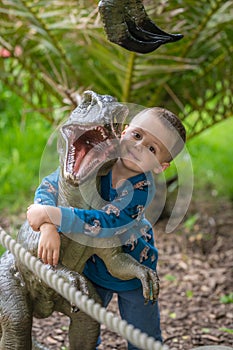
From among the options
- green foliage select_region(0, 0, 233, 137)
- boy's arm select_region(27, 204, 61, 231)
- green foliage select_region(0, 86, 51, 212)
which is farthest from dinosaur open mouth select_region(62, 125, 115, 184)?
green foliage select_region(0, 86, 51, 212)

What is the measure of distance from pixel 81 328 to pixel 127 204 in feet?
1.51

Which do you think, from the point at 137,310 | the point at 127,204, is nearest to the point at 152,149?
the point at 127,204

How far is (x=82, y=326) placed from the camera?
2223 mm

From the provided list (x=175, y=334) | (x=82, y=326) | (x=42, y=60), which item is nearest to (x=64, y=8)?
(x=42, y=60)

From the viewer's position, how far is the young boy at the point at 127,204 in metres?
1.99

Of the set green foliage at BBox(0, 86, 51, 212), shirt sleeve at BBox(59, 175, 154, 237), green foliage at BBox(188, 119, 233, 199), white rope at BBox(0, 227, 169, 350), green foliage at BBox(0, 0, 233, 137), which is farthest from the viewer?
green foliage at BBox(188, 119, 233, 199)

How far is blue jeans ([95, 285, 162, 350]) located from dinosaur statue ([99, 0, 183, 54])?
0.82 metres

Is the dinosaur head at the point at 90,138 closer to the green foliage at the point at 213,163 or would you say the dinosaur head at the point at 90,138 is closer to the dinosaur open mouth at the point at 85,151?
the dinosaur open mouth at the point at 85,151

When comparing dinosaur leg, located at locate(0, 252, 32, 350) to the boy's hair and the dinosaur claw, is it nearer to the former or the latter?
the boy's hair

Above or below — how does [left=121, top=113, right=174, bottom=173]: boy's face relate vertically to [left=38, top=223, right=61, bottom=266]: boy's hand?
above

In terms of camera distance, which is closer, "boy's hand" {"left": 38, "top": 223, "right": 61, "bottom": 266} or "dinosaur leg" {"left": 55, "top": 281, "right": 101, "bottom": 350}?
"boy's hand" {"left": 38, "top": 223, "right": 61, "bottom": 266}

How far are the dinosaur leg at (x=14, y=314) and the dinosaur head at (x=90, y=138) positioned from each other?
0.44m

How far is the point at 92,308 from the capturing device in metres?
1.56

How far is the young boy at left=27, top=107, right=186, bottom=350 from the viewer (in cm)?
199
